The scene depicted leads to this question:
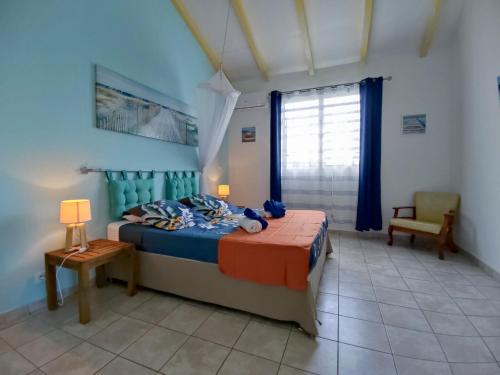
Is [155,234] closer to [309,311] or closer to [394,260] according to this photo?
[309,311]

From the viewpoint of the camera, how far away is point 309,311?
160cm

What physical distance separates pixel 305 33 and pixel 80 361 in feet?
14.8

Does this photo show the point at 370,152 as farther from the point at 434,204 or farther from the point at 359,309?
the point at 359,309

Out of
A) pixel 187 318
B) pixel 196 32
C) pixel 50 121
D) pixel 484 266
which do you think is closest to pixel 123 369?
pixel 187 318

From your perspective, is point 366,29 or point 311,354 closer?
point 311,354

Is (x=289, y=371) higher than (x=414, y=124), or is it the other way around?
(x=414, y=124)

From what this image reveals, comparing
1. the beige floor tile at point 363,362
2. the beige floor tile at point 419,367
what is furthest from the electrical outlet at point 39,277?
the beige floor tile at point 419,367

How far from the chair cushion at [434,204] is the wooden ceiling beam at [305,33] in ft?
→ 9.58

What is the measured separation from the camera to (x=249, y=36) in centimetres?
370

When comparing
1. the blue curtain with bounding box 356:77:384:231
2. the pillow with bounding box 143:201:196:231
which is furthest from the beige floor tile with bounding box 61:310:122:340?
the blue curtain with bounding box 356:77:384:231

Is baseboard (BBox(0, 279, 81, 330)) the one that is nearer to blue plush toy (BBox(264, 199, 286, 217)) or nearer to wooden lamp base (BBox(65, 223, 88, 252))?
wooden lamp base (BBox(65, 223, 88, 252))

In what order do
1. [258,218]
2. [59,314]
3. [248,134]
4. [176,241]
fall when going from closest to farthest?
1. [59,314]
2. [176,241]
3. [258,218]
4. [248,134]

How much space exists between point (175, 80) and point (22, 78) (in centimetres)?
196

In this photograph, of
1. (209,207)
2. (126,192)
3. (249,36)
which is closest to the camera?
(126,192)
